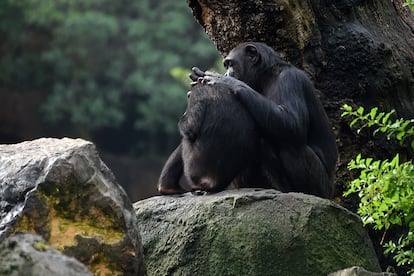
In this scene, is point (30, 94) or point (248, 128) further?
point (30, 94)

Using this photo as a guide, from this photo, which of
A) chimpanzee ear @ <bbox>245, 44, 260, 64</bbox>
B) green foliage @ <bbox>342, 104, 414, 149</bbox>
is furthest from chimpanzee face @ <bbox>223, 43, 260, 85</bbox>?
green foliage @ <bbox>342, 104, 414, 149</bbox>

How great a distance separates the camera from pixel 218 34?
762 centimetres

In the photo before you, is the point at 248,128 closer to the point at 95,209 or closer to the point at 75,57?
the point at 95,209

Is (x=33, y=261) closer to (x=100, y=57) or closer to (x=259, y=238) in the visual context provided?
(x=259, y=238)

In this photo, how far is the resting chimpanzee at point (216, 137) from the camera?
629 cm

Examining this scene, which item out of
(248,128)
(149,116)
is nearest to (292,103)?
(248,128)

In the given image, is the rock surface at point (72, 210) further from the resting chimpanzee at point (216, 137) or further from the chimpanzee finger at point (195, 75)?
the chimpanzee finger at point (195, 75)

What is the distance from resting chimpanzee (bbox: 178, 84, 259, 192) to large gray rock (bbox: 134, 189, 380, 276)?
0.70 m

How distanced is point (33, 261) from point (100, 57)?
2097 centimetres

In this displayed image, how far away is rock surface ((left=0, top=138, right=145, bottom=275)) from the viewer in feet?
14.4

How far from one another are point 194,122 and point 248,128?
0.42 meters

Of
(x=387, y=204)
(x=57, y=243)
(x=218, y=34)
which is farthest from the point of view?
(x=218, y=34)

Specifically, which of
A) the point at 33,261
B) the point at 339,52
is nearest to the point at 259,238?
the point at 33,261

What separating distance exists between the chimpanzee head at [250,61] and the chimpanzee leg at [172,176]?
2.89 feet
